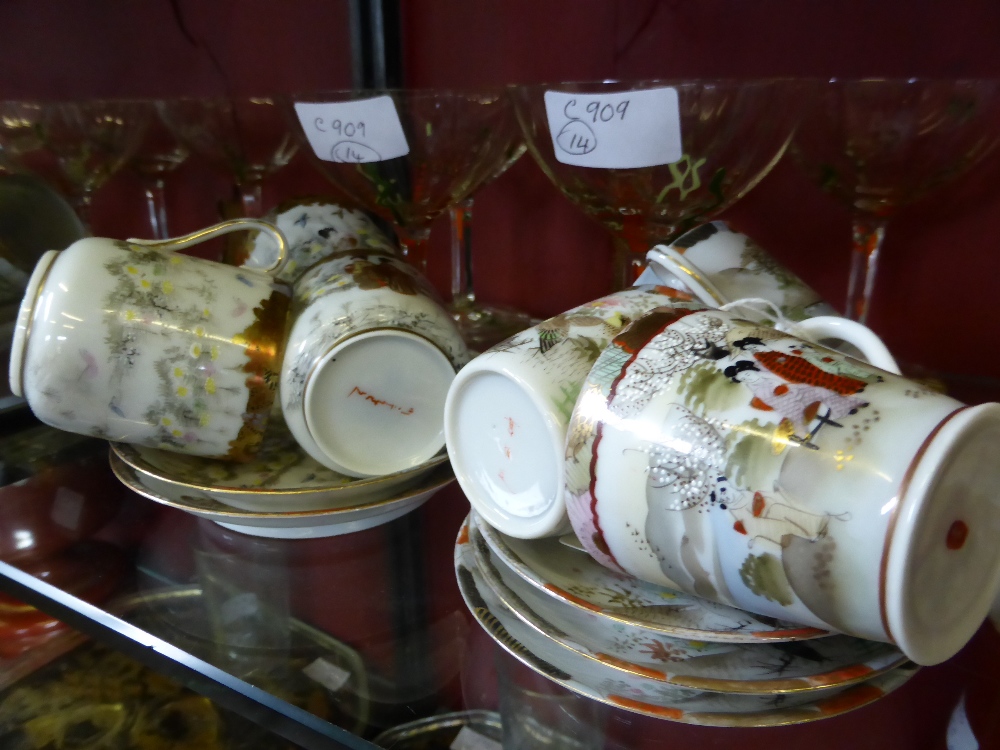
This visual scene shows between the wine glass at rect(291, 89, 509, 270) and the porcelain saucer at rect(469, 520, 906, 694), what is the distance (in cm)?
39

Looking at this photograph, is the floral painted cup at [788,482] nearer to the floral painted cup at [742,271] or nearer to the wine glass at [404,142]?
the floral painted cup at [742,271]

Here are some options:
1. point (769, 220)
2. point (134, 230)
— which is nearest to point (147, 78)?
point (134, 230)

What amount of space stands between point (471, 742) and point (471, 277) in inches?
18.7

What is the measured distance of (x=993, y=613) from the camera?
1.16ft

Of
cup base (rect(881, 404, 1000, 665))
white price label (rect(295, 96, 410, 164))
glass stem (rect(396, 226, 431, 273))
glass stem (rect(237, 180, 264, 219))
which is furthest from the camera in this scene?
glass stem (rect(237, 180, 264, 219))

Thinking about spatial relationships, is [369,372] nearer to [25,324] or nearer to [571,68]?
[25,324]

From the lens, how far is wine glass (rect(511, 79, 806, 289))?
0.48 meters

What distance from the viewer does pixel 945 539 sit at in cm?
27

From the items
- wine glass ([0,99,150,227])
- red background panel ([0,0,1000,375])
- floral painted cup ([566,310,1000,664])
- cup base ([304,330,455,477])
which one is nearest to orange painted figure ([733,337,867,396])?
floral painted cup ([566,310,1000,664])

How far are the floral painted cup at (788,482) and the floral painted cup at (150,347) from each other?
25cm

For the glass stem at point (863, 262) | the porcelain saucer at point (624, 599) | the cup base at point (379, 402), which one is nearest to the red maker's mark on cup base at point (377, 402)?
the cup base at point (379, 402)

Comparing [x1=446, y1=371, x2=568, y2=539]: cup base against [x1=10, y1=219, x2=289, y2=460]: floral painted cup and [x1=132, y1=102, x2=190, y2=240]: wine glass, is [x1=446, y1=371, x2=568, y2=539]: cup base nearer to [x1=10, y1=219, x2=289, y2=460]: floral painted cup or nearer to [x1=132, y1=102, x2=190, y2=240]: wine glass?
[x1=10, y1=219, x2=289, y2=460]: floral painted cup

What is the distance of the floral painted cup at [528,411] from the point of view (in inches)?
14.5

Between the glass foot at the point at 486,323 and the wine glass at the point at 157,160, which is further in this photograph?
the wine glass at the point at 157,160
